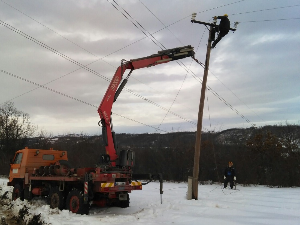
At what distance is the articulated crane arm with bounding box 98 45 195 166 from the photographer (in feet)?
37.0

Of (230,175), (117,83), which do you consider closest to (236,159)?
(230,175)

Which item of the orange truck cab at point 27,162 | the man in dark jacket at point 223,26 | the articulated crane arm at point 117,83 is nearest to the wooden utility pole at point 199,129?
the man in dark jacket at point 223,26

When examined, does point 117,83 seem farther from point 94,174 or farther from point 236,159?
point 236,159

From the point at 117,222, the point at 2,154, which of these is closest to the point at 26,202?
the point at 117,222

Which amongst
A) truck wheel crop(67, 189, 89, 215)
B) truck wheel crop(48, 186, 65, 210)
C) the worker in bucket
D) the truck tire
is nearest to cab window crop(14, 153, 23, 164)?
the truck tire

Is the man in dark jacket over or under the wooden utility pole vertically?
over

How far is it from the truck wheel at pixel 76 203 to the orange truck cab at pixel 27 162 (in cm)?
320

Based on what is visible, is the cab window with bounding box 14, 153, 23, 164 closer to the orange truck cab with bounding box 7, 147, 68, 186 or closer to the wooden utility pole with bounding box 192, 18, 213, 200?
the orange truck cab with bounding box 7, 147, 68, 186

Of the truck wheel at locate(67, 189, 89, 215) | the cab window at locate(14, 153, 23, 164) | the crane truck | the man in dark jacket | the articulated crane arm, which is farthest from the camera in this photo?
the man in dark jacket

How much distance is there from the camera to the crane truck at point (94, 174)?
369 inches

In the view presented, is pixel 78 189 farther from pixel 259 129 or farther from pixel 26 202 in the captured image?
pixel 259 129

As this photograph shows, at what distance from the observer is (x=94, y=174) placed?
30.2 feet

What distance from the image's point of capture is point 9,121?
6206 centimetres

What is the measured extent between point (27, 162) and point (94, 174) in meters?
4.81
